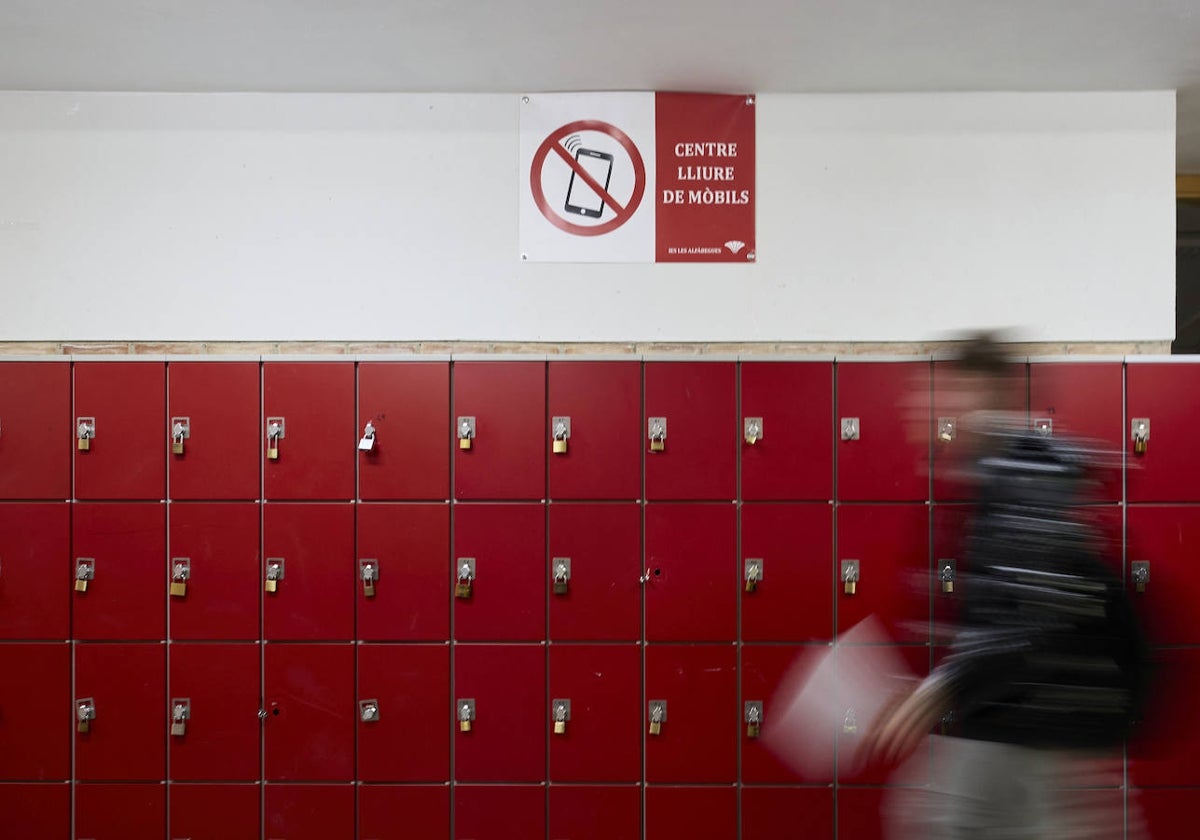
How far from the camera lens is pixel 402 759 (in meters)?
2.93

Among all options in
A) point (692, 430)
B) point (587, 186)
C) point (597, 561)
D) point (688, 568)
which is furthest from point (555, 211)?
point (688, 568)

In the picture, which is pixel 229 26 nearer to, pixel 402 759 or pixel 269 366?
pixel 269 366

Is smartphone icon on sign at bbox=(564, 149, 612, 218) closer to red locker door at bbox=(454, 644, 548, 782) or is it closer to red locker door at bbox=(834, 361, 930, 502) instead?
red locker door at bbox=(834, 361, 930, 502)

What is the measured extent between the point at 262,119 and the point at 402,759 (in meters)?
2.85

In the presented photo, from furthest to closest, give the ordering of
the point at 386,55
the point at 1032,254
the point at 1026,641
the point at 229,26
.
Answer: the point at 1032,254 < the point at 386,55 < the point at 229,26 < the point at 1026,641

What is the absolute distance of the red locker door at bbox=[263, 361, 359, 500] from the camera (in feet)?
9.73

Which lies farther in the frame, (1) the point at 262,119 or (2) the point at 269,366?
(1) the point at 262,119

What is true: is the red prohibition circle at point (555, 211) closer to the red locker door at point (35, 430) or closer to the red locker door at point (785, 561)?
the red locker door at point (785, 561)

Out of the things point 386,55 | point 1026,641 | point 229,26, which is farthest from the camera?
point 386,55

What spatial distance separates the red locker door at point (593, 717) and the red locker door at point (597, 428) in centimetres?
68

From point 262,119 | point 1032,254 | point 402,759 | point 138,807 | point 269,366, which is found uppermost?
point 262,119

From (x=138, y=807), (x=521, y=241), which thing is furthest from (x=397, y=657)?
(x=521, y=241)

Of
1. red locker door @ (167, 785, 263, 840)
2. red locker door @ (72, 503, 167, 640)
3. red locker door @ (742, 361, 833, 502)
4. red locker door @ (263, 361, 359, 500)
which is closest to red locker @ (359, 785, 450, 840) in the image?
red locker door @ (167, 785, 263, 840)

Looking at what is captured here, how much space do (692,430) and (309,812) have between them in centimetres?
224
